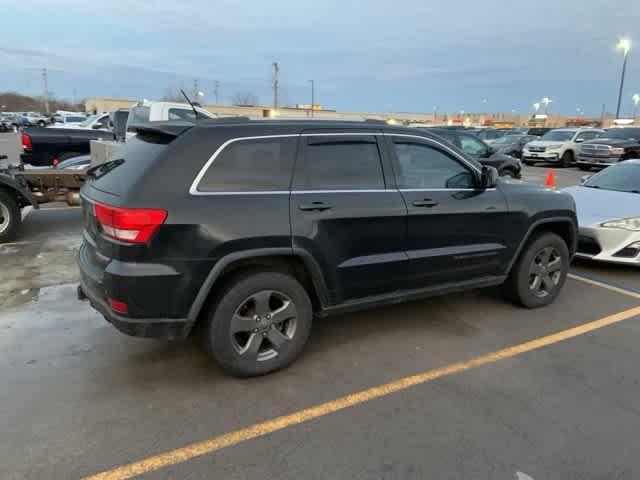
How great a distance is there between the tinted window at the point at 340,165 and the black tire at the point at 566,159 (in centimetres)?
2027

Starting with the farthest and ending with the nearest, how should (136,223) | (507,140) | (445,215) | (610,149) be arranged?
(507,140)
(610,149)
(445,215)
(136,223)

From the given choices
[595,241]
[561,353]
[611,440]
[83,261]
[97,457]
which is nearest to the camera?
[97,457]

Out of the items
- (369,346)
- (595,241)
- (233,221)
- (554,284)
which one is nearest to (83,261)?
(233,221)

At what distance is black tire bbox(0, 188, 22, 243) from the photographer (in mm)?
7016

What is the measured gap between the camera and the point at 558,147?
2080cm

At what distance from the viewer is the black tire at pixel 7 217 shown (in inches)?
276

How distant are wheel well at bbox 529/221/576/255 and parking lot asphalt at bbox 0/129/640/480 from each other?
762 millimetres

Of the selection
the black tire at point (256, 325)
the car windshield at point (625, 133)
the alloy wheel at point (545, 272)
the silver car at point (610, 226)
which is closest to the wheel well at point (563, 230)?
the alloy wheel at point (545, 272)

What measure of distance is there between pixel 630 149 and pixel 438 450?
66.4 feet

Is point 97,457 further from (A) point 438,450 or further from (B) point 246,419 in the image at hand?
(A) point 438,450

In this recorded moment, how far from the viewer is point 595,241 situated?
19.6 feet

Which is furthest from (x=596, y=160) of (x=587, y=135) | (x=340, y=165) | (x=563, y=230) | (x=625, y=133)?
(x=340, y=165)

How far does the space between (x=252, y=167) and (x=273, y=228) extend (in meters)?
0.47

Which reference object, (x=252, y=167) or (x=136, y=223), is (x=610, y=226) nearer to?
(x=252, y=167)
